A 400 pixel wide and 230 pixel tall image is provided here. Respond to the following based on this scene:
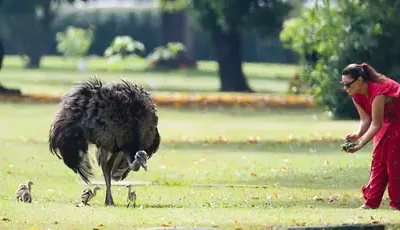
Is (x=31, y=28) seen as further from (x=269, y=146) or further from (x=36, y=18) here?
(x=269, y=146)

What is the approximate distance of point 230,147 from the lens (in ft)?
88.9

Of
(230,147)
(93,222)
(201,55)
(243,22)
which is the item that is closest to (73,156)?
(93,222)

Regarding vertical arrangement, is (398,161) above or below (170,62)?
above

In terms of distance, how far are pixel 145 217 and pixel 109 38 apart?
65.6m

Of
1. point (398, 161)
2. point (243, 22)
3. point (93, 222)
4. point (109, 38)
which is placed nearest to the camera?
point (93, 222)

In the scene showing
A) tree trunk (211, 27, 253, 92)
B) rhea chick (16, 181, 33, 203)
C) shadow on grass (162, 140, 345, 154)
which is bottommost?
tree trunk (211, 27, 253, 92)

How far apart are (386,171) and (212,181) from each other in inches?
186

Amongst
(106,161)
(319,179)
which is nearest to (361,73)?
(106,161)

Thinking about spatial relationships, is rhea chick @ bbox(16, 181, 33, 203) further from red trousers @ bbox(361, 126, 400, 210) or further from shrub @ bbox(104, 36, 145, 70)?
shrub @ bbox(104, 36, 145, 70)

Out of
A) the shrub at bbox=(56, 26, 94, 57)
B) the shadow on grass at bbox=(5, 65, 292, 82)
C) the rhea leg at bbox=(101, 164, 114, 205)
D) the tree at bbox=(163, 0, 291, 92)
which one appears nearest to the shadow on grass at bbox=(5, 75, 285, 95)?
the tree at bbox=(163, 0, 291, 92)

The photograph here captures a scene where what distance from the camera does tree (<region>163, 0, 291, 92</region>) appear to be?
1778 inches

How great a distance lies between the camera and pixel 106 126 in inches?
670

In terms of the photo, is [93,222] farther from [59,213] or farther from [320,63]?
[320,63]

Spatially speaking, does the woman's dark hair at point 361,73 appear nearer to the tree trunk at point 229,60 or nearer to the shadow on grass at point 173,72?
the tree trunk at point 229,60
